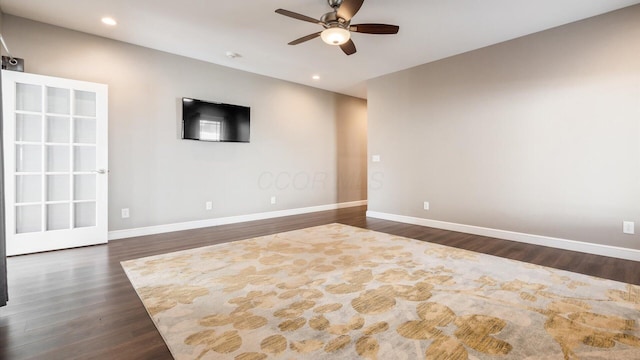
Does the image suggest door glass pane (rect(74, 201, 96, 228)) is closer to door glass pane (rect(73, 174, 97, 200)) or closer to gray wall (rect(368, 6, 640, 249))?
door glass pane (rect(73, 174, 97, 200))

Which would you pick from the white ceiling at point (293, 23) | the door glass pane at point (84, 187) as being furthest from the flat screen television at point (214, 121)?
the door glass pane at point (84, 187)

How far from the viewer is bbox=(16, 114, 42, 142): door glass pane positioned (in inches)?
131

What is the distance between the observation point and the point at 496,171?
13.6 feet

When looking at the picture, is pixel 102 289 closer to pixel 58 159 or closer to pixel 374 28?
pixel 58 159

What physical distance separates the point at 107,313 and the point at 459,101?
16.3 ft

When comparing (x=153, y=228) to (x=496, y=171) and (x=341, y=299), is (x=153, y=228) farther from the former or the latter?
(x=496, y=171)

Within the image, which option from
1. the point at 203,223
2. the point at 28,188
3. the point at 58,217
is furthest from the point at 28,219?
the point at 203,223

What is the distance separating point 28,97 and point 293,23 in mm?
3253

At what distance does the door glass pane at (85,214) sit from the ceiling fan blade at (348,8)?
388 centimetres

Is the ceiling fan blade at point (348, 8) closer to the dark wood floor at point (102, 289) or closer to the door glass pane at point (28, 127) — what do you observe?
the dark wood floor at point (102, 289)

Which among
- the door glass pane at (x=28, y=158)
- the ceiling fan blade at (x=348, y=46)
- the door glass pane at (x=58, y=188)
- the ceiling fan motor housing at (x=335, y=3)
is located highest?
the ceiling fan motor housing at (x=335, y=3)

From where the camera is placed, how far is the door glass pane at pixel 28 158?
3336 millimetres

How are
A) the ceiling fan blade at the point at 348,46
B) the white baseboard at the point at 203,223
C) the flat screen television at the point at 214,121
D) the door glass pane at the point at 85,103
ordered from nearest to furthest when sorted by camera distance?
the ceiling fan blade at the point at 348,46 → the door glass pane at the point at 85,103 → the white baseboard at the point at 203,223 → the flat screen television at the point at 214,121

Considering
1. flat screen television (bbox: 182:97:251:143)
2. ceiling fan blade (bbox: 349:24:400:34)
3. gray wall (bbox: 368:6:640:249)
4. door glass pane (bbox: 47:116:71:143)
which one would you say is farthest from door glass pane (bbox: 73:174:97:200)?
gray wall (bbox: 368:6:640:249)
